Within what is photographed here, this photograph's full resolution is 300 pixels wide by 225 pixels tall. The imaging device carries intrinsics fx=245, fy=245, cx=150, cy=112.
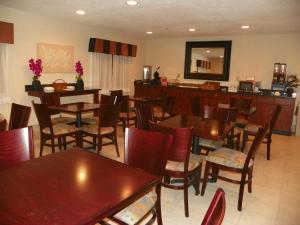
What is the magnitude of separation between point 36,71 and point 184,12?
300 centimetres

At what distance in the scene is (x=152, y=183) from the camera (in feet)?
4.55

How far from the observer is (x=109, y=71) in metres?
6.61

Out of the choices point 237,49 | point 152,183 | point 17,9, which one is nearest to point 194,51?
point 237,49

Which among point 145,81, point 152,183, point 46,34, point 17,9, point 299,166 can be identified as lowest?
point 299,166

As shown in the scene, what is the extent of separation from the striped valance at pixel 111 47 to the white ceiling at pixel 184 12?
60 cm

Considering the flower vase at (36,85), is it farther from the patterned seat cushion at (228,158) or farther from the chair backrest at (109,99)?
Result: the patterned seat cushion at (228,158)

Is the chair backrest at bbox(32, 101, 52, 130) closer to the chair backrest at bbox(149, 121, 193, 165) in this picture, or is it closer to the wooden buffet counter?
the chair backrest at bbox(149, 121, 193, 165)

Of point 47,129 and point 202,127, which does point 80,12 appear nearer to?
point 47,129

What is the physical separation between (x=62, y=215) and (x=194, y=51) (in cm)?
664

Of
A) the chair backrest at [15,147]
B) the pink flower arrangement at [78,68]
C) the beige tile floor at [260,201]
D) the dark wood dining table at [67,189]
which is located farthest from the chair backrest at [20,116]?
the pink flower arrangement at [78,68]

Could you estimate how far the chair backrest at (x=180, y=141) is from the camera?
214 cm

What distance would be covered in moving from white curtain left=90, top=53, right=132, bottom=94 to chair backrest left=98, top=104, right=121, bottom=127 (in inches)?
112

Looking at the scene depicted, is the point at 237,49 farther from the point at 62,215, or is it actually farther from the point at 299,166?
the point at 62,215

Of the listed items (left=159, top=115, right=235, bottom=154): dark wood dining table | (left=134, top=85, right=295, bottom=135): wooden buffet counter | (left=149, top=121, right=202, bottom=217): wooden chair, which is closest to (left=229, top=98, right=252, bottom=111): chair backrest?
(left=134, top=85, right=295, bottom=135): wooden buffet counter
